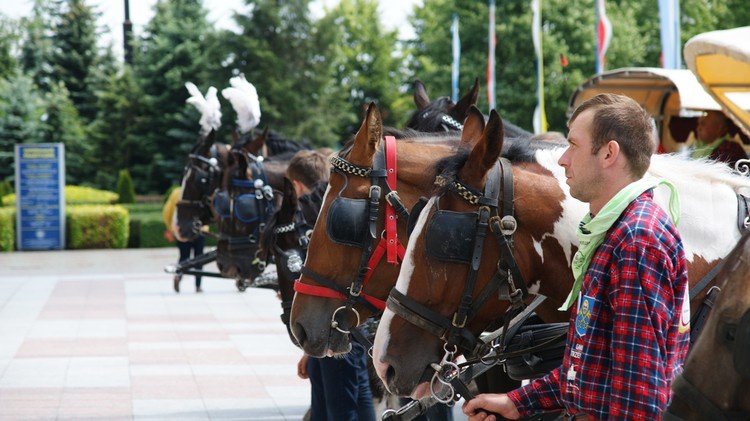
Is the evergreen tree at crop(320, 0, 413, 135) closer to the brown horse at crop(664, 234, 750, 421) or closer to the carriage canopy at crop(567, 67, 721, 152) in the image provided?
the carriage canopy at crop(567, 67, 721, 152)

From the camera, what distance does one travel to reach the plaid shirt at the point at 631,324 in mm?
2246

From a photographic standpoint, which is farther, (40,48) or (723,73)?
(40,48)

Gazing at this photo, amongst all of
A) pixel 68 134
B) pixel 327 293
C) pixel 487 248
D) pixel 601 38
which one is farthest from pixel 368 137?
pixel 68 134

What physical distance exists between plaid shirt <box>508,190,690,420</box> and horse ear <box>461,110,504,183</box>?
69 cm

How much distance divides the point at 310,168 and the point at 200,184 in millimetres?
5309

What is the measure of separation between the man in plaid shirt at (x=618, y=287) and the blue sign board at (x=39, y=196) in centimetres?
2530

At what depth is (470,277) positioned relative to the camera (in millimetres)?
2908

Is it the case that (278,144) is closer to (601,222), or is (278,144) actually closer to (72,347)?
(72,347)

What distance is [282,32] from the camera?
134ft

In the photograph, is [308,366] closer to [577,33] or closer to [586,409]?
[586,409]

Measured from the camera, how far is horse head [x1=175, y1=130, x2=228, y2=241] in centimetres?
1126

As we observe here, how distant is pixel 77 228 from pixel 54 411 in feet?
66.4

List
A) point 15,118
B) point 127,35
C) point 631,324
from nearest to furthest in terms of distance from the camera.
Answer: point 631,324, point 15,118, point 127,35

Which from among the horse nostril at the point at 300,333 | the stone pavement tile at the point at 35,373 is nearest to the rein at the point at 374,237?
the horse nostril at the point at 300,333
